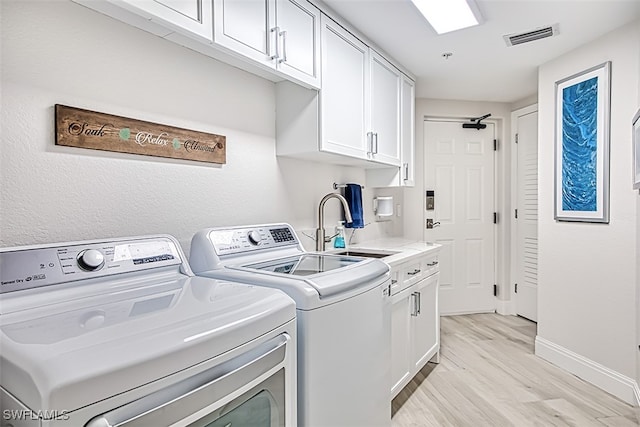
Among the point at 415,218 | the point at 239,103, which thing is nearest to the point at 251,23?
the point at 239,103

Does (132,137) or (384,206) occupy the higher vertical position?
(132,137)

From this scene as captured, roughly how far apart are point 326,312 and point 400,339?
1.21 metres

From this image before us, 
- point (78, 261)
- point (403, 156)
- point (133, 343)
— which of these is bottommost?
point (133, 343)

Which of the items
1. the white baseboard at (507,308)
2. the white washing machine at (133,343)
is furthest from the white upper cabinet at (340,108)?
the white baseboard at (507,308)

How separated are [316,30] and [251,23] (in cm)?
55

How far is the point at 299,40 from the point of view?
1.87 m

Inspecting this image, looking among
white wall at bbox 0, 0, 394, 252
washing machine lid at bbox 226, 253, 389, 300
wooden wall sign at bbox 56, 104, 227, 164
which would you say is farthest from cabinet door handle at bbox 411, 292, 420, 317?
wooden wall sign at bbox 56, 104, 227, 164

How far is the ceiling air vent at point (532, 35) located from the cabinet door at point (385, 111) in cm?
81

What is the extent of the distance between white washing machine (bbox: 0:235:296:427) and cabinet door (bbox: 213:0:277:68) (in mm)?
818

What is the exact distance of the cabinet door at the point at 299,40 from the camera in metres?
1.73

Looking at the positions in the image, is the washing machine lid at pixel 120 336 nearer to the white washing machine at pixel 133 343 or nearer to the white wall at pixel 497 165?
the white washing machine at pixel 133 343

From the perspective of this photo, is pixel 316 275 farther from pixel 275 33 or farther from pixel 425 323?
pixel 425 323

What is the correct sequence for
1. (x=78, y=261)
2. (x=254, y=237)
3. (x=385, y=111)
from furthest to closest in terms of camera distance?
(x=385, y=111)
(x=254, y=237)
(x=78, y=261)

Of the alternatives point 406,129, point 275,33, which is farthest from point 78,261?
point 406,129
